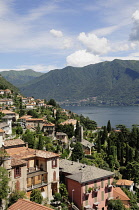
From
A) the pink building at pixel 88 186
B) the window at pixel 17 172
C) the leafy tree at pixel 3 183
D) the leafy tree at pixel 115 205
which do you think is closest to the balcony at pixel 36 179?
the window at pixel 17 172

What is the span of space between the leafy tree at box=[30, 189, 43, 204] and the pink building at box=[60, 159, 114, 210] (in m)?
5.86

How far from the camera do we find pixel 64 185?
1203 inches

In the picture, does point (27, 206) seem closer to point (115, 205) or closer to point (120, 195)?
point (115, 205)

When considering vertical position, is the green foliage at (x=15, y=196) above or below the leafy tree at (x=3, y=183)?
below

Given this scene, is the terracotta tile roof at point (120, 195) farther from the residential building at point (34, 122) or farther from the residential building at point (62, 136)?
the residential building at point (34, 122)

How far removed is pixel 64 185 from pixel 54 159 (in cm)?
374

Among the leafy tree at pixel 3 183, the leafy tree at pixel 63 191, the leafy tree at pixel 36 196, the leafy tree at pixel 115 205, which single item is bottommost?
the leafy tree at pixel 115 205

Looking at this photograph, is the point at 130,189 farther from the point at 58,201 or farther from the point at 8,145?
the point at 8,145

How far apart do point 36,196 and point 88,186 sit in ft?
25.7

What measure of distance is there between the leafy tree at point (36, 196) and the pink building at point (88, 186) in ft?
19.2

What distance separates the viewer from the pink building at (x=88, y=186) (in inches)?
1184

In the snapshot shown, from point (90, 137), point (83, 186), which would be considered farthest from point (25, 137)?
point (90, 137)

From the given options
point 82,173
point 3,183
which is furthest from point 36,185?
point 82,173

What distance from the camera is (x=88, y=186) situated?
30594 mm
